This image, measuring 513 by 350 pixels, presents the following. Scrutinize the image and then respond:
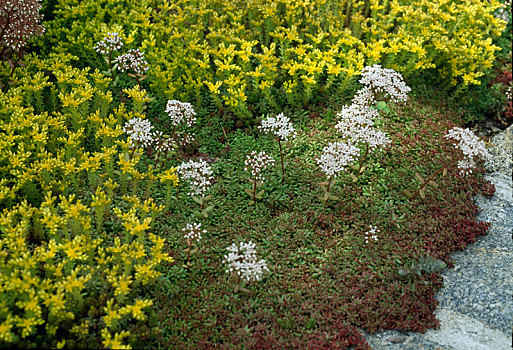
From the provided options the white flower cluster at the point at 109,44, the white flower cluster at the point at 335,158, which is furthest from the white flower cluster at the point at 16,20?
the white flower cluster at the point at 335,158

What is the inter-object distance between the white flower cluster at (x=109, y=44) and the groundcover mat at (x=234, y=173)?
0.05 meters

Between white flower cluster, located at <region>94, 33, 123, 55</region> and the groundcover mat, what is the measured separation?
5cm

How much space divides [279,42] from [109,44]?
2537 mm

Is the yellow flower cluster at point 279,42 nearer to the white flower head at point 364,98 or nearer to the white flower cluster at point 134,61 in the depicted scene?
the white flower cluster at point 134,61

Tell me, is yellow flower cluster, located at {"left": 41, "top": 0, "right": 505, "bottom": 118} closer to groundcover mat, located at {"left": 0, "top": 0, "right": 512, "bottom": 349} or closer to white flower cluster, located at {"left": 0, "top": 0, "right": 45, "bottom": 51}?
groundcover mat, located at {"left": 0, "top": 0, "right": 512, "bottom": 349}

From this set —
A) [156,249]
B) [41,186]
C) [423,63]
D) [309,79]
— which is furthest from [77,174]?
[423,63]

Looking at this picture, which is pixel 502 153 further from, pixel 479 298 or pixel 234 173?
pixel 234 173

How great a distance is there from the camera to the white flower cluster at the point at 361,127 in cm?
499

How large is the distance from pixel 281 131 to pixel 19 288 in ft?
9.84

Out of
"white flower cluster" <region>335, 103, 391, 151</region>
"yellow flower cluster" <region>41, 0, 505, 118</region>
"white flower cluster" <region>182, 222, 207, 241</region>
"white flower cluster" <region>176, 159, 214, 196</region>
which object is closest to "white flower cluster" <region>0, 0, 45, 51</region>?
"yellow flower cluster" <region>41, 0, 505, 118</region>

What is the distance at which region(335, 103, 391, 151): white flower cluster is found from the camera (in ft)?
16.4

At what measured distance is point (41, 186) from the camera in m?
4.79

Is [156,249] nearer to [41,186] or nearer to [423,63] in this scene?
[41,186]

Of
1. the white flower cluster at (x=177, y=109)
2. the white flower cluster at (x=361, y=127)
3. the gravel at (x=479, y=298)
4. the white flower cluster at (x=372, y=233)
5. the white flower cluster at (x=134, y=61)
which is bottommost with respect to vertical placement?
the gravel at (x=479, y=298)
